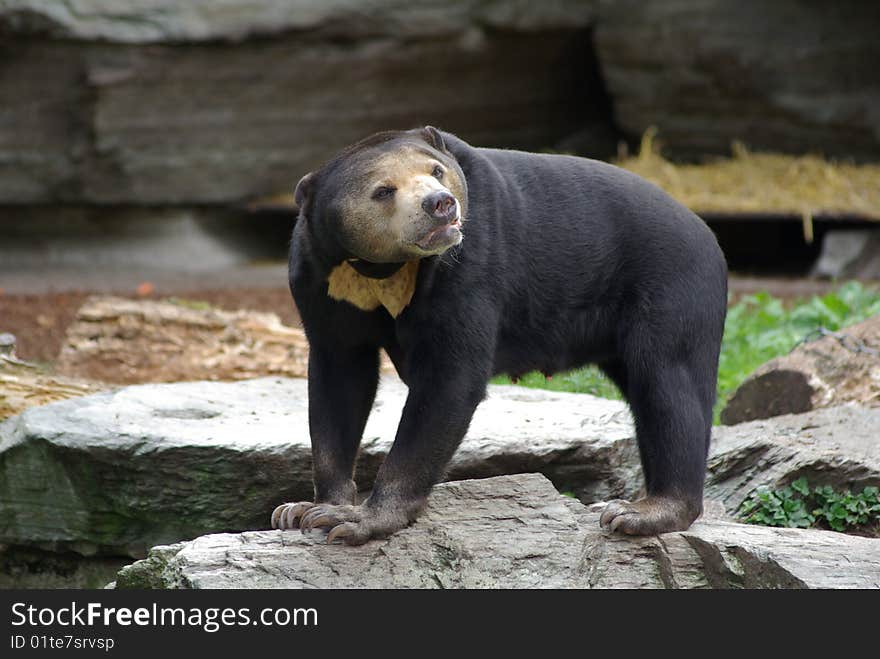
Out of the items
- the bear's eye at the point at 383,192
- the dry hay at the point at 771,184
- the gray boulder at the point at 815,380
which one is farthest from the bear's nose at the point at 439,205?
the dry hay at the point at 771,184

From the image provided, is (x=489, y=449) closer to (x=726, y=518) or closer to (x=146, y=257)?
(x=726, y=518)

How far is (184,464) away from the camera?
15.6ft

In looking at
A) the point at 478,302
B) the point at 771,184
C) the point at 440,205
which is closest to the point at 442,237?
the point at 440,205

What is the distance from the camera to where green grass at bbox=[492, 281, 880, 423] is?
700 centimetres

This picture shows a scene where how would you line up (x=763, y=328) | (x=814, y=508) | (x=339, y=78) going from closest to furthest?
(x=814, y=508) → (x=763, y=328) → (x=339, y=78)

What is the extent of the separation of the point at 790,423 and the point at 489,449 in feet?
4.85

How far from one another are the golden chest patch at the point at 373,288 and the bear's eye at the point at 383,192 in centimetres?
26

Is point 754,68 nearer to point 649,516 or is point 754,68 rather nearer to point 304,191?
point 649,516

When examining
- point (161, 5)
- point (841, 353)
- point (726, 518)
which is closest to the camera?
point (726, 518)

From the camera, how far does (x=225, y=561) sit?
3777 mm

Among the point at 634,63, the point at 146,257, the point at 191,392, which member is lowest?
the point at 146,257

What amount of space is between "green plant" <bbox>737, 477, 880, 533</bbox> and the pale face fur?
76.4 inches

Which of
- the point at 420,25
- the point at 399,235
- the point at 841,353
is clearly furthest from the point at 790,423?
the point at 420,25

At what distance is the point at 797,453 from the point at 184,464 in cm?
241
